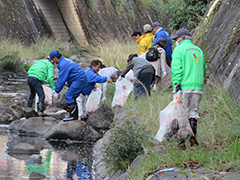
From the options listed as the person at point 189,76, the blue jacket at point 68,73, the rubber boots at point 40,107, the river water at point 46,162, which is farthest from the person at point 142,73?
the person at point 189,76

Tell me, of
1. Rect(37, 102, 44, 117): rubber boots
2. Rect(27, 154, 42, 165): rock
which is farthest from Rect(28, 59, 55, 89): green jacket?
A: Rect(27, 154, 42, 165): rock

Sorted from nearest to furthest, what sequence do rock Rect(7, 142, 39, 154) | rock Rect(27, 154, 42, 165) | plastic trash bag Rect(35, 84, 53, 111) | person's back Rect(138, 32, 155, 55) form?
rock Rect(27, 154, 42, 165) → rock Rect(7, 142, 39, 154) → plastic trash bag Rect(35, 84, 53, 111) → person's back Rect(138, 32, 155, 55)

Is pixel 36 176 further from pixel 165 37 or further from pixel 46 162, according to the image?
pixel 165 37

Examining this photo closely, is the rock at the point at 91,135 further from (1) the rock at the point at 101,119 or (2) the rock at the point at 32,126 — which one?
(2) the rock at the point at 32,126

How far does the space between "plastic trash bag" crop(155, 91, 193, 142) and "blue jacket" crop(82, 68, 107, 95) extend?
4.92 metres

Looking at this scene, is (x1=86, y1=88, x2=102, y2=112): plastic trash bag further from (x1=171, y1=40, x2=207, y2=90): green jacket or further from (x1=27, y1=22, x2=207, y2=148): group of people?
(x1=171, y1=40, x2=207, y2=90): green jacket

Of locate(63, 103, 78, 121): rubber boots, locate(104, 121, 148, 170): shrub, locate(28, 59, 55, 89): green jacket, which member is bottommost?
locate(63, 103, 78, 121): rubber boots

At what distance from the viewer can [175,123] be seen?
625 centimetres

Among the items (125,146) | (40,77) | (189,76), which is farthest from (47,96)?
(189,76)

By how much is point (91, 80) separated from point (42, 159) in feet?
12.2

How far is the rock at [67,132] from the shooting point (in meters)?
9.88

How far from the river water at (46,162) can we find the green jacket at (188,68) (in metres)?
2.06

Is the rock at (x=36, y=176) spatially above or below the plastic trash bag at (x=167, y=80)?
below

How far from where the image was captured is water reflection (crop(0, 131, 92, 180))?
6.79m
